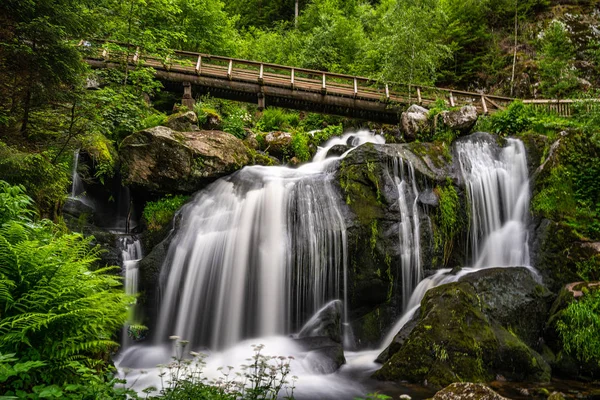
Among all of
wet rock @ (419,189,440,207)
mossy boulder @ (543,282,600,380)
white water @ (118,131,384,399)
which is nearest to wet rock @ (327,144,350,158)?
white water @ (118,131,384,399)

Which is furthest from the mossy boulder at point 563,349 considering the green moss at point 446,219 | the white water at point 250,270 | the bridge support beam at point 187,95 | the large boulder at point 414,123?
the bridge support beam at point 187,95

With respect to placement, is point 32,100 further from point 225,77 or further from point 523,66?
point 523,66

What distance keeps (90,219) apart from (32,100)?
17.0 ft

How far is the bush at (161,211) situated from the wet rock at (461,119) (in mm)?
7965

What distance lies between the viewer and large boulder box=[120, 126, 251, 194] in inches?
406

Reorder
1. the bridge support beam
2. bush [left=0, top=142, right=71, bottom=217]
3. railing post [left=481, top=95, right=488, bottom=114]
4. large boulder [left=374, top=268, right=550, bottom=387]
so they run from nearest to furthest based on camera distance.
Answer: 1. bush [left=0, top=142, right=71, bottom=217]
2. large boulder [left=374, top=268, right=550, bottom=387]
3. railing post [left=481, top=95, right=488, bottom=114]
4. the bridge support beam

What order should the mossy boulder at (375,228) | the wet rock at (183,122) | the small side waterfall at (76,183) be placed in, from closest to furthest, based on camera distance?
the mossy boulder at (375,228) < the small side waterfall at (76,183) < the wet rock at (183,122)

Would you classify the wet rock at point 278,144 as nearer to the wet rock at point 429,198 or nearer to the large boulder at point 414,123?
the large boulder at point 414,123

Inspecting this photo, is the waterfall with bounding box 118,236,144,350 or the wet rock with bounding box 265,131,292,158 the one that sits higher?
the wet rock with bounding box 265,131,292,158

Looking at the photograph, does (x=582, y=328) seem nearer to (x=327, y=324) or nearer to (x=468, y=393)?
(x=468, y=393)

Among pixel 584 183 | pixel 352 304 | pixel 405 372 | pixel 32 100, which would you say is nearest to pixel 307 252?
pixel 352 304

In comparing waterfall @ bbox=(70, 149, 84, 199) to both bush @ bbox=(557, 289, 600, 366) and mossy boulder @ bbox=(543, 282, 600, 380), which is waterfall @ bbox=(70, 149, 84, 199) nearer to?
mossy boulder @ bbox=(543, 282, 600, 380)

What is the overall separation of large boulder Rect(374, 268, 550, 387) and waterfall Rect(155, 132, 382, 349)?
2.40 m

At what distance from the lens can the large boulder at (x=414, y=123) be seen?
12.3m
